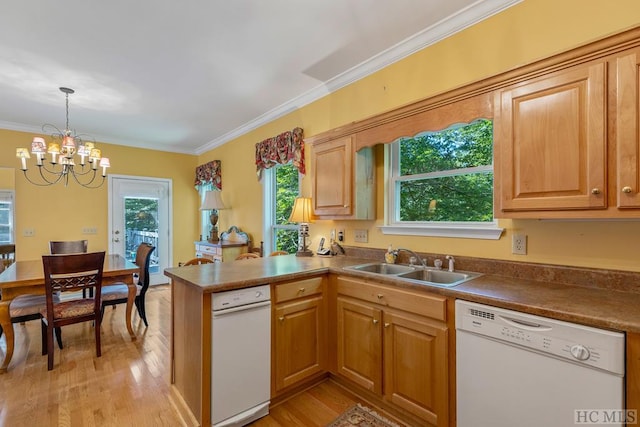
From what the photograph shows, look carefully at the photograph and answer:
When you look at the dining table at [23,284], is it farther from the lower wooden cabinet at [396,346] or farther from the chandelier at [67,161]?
the lower wooden cabinet at [396,346]

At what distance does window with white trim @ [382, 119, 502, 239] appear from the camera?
6.80ft

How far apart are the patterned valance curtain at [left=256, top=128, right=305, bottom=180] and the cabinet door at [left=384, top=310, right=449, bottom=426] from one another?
2.04 meters

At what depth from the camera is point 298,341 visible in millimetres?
2074

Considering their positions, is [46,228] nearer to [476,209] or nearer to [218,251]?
[218,251]

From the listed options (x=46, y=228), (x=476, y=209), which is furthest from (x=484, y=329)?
(x=46, y=228)

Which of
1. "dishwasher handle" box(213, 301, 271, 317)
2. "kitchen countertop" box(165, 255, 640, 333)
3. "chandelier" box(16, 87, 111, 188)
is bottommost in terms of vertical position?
"dishwasher handle" box(213, 301, 271, 317)

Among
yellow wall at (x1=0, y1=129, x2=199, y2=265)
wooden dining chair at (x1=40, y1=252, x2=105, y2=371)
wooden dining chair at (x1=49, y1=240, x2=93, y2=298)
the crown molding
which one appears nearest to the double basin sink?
the crown molding

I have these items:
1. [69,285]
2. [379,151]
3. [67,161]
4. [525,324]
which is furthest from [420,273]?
[67,161]

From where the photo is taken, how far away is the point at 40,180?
4328mm

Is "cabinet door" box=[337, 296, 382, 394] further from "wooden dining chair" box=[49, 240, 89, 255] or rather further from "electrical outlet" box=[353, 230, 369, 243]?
"wooden dining chair" box=[49, 240, 89, 255]

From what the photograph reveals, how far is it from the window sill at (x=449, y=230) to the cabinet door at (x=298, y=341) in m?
0.84

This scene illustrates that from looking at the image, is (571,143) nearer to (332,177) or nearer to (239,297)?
(332,177)

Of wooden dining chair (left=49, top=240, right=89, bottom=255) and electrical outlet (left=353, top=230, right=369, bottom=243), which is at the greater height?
electrical outlet (left=353, top=230, right=369, bottom=243)

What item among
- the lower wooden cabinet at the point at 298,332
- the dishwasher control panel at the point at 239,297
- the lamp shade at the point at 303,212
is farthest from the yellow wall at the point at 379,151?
the dishwasher control panel at the point at 239,297
